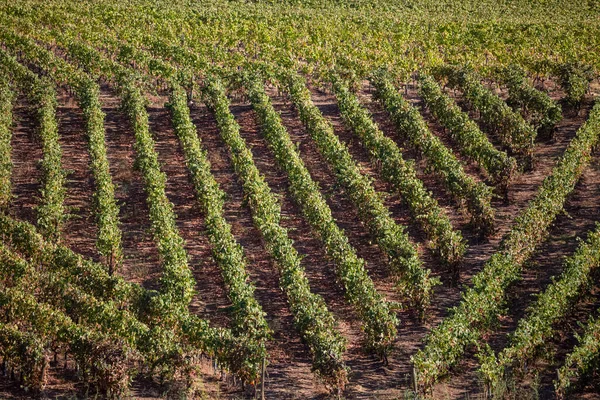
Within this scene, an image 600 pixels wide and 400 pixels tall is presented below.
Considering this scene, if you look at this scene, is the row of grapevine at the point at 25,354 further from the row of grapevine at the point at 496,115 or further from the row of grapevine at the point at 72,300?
the row of grapevine at the point at 496,115

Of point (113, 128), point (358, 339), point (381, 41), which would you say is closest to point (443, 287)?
point (358, 339)

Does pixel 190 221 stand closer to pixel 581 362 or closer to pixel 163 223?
pixel 163 223

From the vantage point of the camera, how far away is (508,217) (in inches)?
1276

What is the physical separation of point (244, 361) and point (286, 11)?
45.0 metres

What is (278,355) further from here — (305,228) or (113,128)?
(113,128)

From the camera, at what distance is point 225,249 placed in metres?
27.4

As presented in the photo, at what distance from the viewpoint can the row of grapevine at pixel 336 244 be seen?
2420 centimetres

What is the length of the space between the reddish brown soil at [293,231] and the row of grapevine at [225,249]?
904 millimetres

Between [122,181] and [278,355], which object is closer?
[278,355]

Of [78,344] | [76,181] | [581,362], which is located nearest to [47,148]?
[76,181]

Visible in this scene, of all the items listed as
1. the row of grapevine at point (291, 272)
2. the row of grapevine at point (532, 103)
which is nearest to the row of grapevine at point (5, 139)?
the row of grapevine at point (291, 272)

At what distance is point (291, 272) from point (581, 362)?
8.97 metres

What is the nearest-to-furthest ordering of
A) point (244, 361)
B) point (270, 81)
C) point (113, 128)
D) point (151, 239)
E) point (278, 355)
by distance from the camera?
1. point (244, 361)
2. point (278, 355)
3. point (151, 239)
4. point (113, 128)
5. point (270, 81)

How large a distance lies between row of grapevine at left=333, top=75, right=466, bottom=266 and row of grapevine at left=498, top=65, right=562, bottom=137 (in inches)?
305
